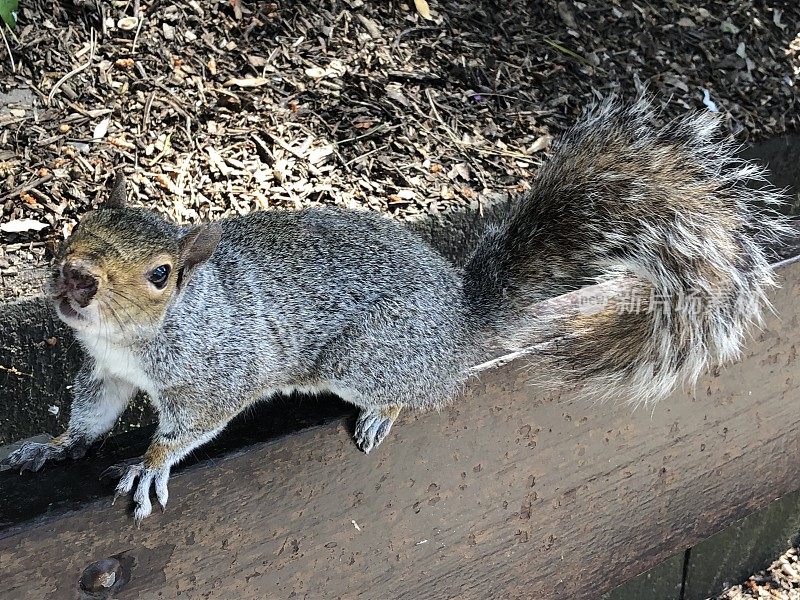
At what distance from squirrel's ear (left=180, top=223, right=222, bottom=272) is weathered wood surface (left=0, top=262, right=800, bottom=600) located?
314mm

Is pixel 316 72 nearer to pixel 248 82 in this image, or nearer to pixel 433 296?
pixel 248 82

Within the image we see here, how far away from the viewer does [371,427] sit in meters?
1.51

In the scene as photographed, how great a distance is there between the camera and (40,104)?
2279 mm

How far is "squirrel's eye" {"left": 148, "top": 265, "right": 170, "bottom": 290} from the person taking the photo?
52.9 inches

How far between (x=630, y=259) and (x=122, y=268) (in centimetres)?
90

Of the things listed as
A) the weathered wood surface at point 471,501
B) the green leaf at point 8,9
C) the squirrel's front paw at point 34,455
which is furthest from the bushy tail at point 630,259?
the green leaf at point 8,9

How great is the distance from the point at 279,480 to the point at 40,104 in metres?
1.38

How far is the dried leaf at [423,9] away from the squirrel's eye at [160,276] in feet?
6.01

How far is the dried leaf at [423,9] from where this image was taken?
2908 millimetres

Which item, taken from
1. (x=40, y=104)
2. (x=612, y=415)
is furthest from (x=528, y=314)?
(x=40, y=104)

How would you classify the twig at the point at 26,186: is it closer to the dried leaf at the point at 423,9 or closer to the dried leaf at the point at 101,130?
the dried leaf at the point at 101,130

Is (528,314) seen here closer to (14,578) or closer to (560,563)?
(560,563)

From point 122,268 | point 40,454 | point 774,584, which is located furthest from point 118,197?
point 774,584

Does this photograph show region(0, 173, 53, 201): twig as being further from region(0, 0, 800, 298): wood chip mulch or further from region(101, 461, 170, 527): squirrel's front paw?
region(101, 461, 170, 527): squirrel's front paw
